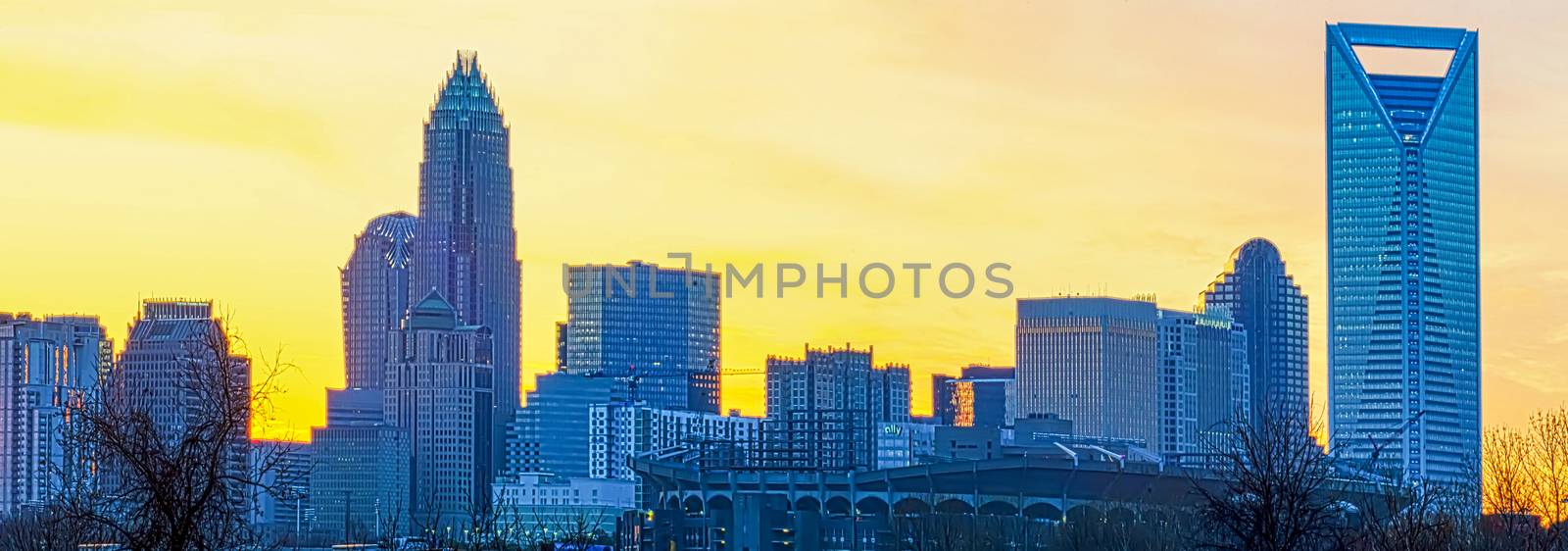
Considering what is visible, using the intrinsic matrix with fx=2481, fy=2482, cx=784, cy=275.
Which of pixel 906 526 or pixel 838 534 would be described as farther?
pixel 838 534

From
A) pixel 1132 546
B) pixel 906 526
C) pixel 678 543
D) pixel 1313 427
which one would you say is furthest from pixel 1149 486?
pixel 1313 427

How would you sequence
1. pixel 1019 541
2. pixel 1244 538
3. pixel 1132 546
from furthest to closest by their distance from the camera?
pixel 1019 541 < pixel 1132 546 < pixel 1244 538

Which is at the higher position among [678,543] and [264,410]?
[264,410]

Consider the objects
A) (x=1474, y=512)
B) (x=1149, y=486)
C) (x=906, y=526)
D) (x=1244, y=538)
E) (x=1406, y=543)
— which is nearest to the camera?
(x=1244, y=538)

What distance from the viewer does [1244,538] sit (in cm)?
4706

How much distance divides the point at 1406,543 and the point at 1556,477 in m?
16.3

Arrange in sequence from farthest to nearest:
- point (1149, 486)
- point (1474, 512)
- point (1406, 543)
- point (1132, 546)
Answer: point (1149, 486) < point (1132, 546) < point (1474, 512) < point (1406, 543)

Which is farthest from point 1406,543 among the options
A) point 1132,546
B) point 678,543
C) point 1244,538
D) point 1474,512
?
point 678,543

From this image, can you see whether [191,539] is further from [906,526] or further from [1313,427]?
[906,526]

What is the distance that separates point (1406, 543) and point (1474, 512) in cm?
4725

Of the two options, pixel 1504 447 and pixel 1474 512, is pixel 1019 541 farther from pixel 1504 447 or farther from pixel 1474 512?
pixel 1504 447

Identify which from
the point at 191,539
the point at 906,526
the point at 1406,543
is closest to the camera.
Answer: the point at 191,539

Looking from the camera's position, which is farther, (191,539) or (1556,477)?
(1556,477)

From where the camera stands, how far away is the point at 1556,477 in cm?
6906
